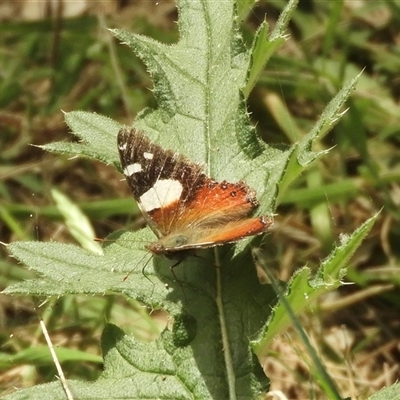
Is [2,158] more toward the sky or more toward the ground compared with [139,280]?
more toward the ground

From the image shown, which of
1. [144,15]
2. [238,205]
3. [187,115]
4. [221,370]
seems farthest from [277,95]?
[221,370]

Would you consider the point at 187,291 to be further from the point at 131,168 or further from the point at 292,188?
the point at 292,188

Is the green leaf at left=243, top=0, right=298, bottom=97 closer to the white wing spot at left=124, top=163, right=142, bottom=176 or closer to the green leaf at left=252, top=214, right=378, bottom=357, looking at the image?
the white wing spot at left=124, top=163, right=142, bottom=176

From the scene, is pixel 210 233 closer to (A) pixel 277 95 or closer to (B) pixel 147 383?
(B) pixel 147 383

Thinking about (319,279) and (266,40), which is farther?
(266,40)

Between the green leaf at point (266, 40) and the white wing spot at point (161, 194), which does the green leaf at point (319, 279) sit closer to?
the white wing spot at point (161, 194)

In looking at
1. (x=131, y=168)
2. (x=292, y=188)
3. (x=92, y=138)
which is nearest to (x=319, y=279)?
(x=131, y=168)

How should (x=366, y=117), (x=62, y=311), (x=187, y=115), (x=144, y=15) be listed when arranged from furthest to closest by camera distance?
(x=144, y=15) < (x=366, y=117) < (x=62, y=311) < (x=187, y=115)
